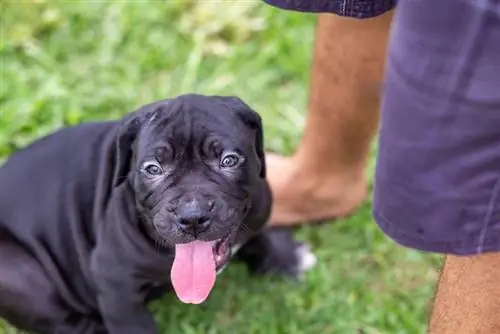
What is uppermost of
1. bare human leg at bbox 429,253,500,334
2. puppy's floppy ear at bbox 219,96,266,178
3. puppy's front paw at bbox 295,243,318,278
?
puppy's floppy ear at bbox 219,96,266,178

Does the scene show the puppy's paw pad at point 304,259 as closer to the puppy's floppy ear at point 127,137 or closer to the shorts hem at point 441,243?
the puppy's floppy ear at point 127,137

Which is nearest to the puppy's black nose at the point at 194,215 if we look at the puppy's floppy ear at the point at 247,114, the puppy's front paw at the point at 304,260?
the puppy's floppy ear at the point at 247,114

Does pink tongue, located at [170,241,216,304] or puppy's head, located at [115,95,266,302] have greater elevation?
puppy's head, located at [115,95,266,302]

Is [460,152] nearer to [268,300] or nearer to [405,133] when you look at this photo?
[405,133]

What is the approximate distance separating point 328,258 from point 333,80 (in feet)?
1.79

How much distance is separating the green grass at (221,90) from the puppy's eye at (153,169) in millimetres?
669

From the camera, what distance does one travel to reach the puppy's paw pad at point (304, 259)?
265cm

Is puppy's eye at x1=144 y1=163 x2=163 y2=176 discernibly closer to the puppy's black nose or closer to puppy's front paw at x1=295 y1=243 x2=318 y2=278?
the puppy's black nose

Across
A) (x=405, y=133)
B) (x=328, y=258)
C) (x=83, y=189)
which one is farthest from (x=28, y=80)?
(x=405, y=133)

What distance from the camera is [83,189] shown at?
2.23 metres

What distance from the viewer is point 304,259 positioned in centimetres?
266

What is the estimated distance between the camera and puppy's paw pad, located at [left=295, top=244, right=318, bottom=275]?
8.69 ft

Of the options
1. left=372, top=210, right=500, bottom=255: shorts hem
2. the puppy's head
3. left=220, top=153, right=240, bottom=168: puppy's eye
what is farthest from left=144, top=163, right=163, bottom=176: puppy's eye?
left=372, top=210, right=500, bottom=255: shorts hem

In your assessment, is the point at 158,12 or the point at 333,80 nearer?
the point at 333,80
